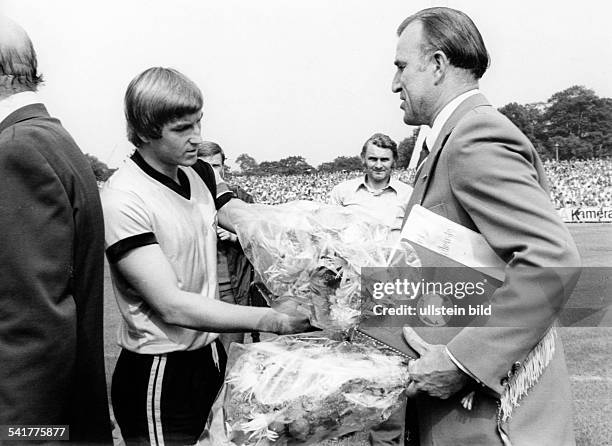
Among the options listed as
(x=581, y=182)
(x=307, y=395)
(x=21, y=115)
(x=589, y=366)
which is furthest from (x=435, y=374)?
(x=581, y=182)

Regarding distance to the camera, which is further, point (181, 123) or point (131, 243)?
point (181, 123)

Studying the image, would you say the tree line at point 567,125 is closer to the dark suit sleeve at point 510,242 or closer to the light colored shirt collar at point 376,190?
the light colored shirt collar at point 376,190

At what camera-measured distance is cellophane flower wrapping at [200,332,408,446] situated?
185 centimetres

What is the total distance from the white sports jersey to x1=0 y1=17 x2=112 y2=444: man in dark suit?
10 cm

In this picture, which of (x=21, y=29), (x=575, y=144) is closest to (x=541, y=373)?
(x=21, y=29)

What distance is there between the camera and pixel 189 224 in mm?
2414

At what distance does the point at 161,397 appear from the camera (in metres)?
2.35

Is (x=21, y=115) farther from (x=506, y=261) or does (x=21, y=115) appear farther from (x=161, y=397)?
(x=506, y=261)

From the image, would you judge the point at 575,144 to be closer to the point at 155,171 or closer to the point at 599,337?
the point at 599,337

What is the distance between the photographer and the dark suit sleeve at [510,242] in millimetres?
1770

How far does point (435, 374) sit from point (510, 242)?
0.42 m

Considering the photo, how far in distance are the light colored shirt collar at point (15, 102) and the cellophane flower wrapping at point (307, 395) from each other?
1.10m

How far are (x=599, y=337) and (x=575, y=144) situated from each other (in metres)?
38.8

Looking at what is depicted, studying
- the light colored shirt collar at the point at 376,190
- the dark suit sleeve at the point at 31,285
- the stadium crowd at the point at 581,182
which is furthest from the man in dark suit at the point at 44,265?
the stadium crowd at the point at 581,182
